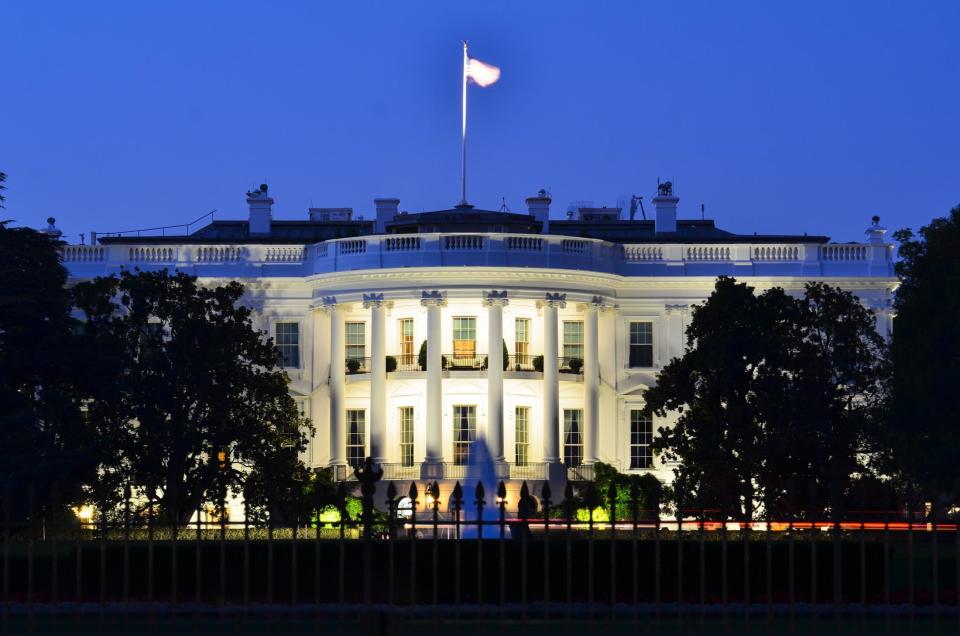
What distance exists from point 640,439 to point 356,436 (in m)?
10.7

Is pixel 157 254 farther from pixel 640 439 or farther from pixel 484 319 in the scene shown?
pixel 640 439

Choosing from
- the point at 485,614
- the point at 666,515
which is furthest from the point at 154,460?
the point at 485,614

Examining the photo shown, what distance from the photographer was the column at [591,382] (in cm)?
8400

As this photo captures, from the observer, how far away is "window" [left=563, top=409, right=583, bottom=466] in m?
84.7

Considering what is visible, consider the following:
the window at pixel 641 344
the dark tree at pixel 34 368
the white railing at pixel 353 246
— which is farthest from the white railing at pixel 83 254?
the dark tree at pixel 34 368

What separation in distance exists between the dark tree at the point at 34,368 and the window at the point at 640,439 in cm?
3081

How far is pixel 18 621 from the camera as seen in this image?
4034 cm

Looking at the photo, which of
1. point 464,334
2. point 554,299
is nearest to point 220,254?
point 464,334

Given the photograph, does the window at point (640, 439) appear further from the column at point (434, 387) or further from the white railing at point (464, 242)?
the white railing at point (464, 242)

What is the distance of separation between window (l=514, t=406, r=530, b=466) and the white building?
71 millimetres

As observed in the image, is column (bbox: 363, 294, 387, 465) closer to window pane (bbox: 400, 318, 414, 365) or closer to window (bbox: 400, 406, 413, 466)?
window (bbox: 400, 406, 413, 466)

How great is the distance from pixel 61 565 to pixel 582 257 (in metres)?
43.5

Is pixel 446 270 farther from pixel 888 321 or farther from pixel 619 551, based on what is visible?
pixel 619 551

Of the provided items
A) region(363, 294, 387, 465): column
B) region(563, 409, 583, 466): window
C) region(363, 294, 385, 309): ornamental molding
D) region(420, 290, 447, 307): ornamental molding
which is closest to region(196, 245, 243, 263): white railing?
region(363, 294, 387, 465): column
